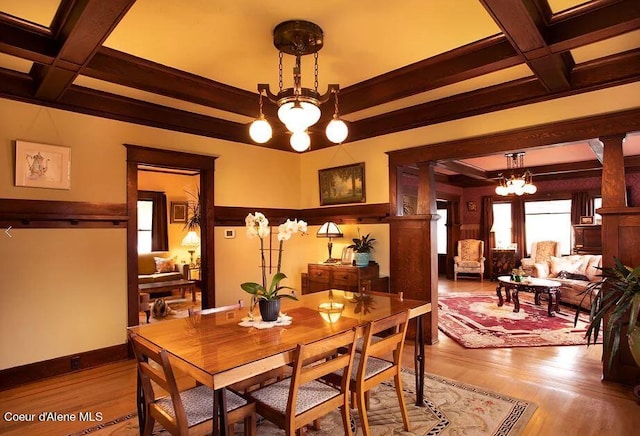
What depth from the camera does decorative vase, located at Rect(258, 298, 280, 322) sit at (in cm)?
228

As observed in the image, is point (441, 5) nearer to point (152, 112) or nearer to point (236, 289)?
point (152, 112)

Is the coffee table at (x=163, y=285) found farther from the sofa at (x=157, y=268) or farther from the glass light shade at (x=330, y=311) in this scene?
the glass light shade at (x=330, y=311)

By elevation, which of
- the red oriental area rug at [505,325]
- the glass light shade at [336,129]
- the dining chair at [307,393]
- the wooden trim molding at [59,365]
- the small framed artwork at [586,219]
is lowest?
the red oriental area rug at [505,325]

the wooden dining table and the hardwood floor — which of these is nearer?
the wooden dining table

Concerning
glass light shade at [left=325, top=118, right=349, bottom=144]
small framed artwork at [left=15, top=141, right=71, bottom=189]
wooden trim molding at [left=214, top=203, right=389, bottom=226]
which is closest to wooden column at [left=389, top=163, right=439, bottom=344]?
wooden trim molding at [left=214, top=203, right=389, bottom=226]

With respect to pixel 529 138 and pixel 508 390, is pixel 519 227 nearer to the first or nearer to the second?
pixel 529 138

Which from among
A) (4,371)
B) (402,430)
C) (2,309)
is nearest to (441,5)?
(402,430)

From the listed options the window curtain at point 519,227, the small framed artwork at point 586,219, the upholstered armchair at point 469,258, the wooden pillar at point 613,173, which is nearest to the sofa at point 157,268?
the upholstered armchair at point 469,258

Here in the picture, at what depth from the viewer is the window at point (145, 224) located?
329 inches

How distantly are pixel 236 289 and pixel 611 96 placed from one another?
4405 mm

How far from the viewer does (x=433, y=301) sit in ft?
14.2

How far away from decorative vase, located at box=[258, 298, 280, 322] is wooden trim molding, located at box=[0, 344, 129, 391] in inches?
94.0

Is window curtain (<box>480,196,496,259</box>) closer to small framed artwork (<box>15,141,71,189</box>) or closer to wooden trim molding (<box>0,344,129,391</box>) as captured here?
wooden trim molding (<box>0,344,129,391</box>)

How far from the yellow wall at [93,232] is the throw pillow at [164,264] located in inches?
136
